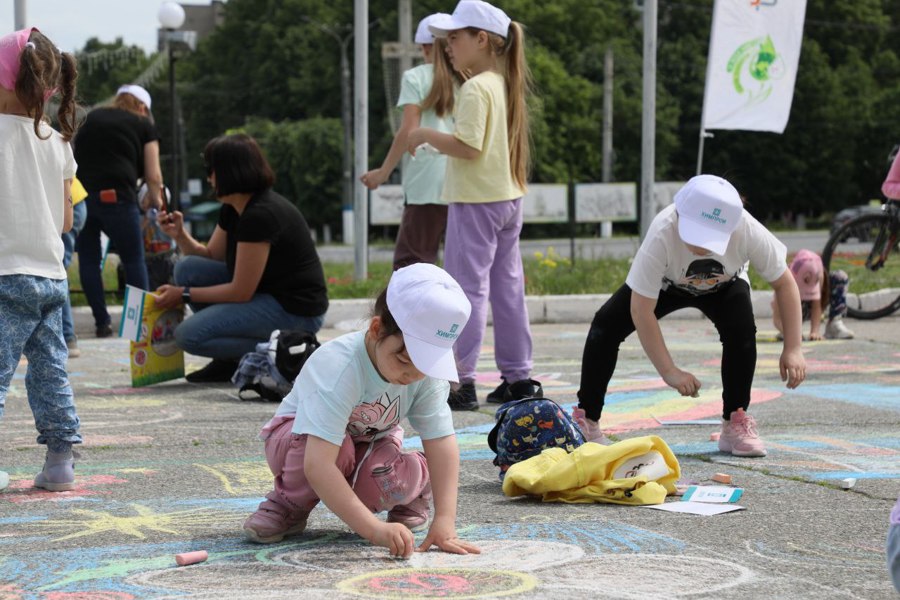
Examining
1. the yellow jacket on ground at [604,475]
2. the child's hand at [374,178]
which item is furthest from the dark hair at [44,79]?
the child's hand at [374,178]

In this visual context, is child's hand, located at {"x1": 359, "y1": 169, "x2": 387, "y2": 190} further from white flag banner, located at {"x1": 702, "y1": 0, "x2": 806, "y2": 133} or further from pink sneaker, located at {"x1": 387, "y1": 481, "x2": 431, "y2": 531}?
white flag banner, located at {"x1": 702, "y1": 0, "x2": 806, "y2": 133}

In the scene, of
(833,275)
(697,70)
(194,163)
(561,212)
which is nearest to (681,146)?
(697,70)

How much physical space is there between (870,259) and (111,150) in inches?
217

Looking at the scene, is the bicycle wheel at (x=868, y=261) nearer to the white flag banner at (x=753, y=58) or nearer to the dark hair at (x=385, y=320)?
the white flag banner at (x=753, y=58)

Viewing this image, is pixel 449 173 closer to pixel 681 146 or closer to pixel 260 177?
pixel 260 177

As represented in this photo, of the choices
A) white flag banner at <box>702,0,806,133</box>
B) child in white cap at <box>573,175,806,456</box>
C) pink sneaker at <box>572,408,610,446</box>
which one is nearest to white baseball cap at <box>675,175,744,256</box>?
child in white cap at <box>573,175,806,456</box>

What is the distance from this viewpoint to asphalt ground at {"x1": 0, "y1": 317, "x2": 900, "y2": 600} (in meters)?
3.01

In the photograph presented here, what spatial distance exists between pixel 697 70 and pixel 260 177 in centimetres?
4692

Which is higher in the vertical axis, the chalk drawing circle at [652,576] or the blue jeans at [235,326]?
the chalk drawing circle at [652,576]

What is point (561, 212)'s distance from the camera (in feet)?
54.9

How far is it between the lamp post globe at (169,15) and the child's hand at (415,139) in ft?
44.3

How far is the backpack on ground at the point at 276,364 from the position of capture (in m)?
6.18

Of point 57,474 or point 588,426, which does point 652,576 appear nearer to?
point 588,426

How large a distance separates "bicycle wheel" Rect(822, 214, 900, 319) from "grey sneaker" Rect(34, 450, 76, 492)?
6752 millimetres
